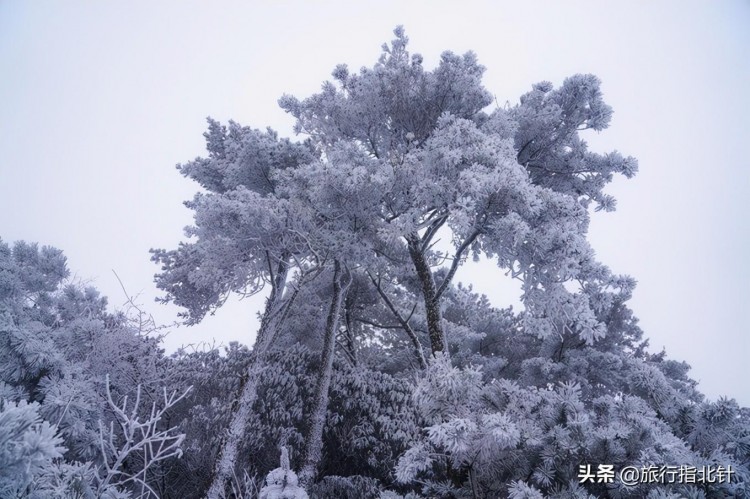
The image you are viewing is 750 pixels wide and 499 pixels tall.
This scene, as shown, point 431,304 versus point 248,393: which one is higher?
point 431,304

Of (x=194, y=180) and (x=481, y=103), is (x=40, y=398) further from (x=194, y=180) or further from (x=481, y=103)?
(x=481, y=103)

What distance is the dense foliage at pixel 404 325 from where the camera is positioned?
11.7 ft

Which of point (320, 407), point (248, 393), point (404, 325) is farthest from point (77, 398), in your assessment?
point (404, 325)

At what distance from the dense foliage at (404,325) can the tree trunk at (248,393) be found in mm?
38

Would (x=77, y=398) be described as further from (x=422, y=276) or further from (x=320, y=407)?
(x=422, y=276)

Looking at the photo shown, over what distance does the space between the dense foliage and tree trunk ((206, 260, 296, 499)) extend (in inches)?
1.5

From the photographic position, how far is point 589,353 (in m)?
11.9

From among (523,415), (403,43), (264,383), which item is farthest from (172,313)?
(523,415)

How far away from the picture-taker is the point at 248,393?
786cm

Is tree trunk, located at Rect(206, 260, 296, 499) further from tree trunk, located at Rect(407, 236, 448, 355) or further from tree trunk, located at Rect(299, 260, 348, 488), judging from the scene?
tree trunk, located at Rect(407, 236, 448, 355)

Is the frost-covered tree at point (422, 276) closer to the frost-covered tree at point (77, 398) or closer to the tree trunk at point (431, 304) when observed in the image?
the tree trunk at point (431, 304)

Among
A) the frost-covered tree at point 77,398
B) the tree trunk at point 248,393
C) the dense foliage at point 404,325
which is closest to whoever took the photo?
the frost-covered tree at point 77,398

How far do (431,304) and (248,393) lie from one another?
4.00 metres

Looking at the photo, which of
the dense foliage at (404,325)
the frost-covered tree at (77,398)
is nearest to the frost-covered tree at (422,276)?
the dense foliage at (404,325)
